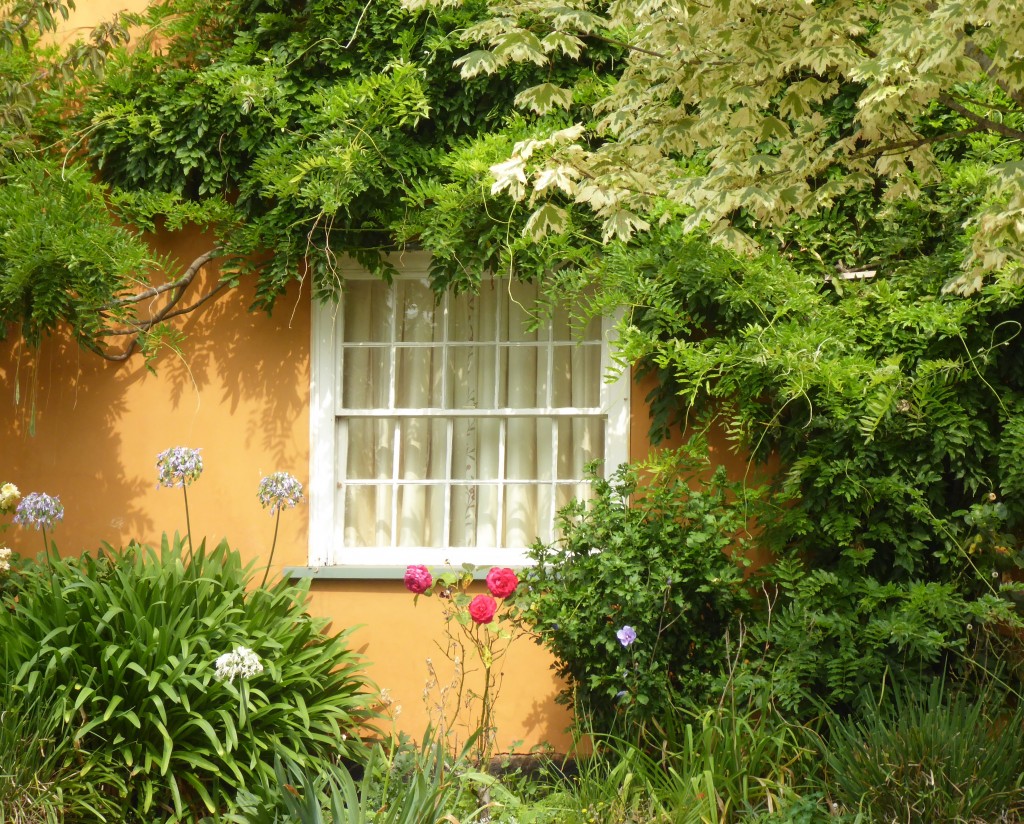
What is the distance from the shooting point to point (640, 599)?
194 inches

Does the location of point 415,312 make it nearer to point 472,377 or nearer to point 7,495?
point 472,377

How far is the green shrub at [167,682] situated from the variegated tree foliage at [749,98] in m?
2.46

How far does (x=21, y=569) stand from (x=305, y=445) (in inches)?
63.4

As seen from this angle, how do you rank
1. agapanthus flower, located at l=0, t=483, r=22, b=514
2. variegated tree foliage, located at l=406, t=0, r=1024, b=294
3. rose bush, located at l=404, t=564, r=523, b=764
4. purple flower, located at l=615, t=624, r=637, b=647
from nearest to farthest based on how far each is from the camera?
variegated tree foliage, located at l=406, t=0, r=1024, b=294 → purple flower, located at l=615, t=624, r=637, b=647 → rose bush, located at l=404, t=564, r=523, b=764 → agapanthus flower, located at l=0, t=483, r=22, b=514

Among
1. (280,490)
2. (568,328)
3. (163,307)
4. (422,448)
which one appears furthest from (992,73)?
(163,307)

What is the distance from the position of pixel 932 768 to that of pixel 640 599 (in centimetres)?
133

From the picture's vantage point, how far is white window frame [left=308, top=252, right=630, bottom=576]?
239 inches

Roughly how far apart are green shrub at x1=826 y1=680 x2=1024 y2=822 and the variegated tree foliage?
1.62m

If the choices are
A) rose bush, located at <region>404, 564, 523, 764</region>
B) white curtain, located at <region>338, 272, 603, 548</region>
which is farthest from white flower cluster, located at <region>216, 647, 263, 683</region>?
white curtain, located at <region>338, 272, 603, 548</region>

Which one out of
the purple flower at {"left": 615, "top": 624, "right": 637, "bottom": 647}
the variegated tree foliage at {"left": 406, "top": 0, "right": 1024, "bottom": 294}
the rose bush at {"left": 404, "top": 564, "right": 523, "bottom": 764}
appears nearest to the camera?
the variegated tree foliage at {"left": 406, "top": 0, "right": 1024, "bottom": 294}

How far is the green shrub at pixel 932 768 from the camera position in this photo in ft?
13.3

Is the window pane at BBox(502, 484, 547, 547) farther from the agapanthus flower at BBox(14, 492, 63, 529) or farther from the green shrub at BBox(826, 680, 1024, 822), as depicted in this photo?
the agapanthus flower at BBox(14, 492, 63, 529)

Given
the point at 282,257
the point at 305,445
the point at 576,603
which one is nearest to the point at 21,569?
the point at 305,445

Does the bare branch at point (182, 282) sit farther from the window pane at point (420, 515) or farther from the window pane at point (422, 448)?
the window pane at point (420, 515)
